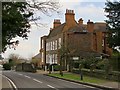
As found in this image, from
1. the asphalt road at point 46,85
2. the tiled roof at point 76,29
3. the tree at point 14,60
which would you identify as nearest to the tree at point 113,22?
the asphalt road at point 46,85

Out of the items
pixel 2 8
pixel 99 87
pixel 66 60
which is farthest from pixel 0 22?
pixel 66 60

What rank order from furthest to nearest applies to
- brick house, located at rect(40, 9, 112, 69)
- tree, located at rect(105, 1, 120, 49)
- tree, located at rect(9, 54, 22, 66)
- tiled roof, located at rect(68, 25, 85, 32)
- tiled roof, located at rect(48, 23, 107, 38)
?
1. tree, located at rect(9, 54, 22, 66)
2. tiled roof, located at rect(48, 23, 107, 38)
3. tiled roof, located at rect(68, 25, 85, 32)
4. brick house, located at rect(40, 9, 112, 69)
5. tree, located at rect(105, 1, 120, 49)

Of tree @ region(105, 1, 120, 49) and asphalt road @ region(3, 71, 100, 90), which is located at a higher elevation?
tree @ region(105, 1, 120, 49)

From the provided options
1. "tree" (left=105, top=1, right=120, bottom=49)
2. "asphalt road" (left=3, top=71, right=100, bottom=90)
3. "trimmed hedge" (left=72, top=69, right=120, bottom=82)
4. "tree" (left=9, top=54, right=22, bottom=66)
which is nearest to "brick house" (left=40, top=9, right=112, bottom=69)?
"tree" (left=105, top=1, right=120, bottom=49)

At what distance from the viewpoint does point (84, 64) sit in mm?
57500

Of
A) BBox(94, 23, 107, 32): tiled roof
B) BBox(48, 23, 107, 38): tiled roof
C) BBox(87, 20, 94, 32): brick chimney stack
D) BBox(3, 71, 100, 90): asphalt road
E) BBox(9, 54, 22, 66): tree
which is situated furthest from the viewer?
BBox(9, 54, 22, 66): tree

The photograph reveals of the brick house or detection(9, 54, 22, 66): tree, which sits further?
detection(9, 54, 22, 66): tree

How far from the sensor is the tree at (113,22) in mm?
49812

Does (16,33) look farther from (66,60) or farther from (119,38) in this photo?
(66,60)

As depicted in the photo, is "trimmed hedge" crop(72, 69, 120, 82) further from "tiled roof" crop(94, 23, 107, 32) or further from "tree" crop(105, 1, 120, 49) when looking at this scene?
"tiled roof" crop(94, 23, 107, 32)

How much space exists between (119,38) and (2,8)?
1276 inches

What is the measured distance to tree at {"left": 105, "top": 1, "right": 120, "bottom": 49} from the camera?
49812 millimetres

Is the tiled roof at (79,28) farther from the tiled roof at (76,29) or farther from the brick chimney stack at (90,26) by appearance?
the brick chimney stack at (90,26)

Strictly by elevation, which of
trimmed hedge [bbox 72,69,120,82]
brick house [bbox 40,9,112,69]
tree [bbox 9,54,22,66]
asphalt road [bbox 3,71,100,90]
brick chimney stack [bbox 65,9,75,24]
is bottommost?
asphalt road [bbox 3,71,100,90]
